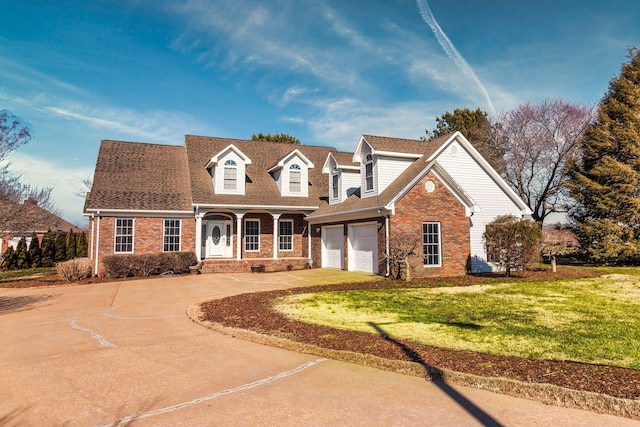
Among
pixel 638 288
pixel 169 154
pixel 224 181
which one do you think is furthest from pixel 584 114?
pixel 169 154

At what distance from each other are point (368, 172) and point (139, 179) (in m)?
12.5

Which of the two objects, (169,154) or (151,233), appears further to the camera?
(169,154)

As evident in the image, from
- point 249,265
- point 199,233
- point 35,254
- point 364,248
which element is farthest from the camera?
point 35,254

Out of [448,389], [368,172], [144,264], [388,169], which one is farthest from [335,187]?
[448,389]

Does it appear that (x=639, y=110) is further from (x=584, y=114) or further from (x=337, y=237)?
(x=337, y=237)

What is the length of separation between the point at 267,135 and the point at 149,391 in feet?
135

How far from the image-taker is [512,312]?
977 cm

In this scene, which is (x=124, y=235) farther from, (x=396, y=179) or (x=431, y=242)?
(x=431, y=242)

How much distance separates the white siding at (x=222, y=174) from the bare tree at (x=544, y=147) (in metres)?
22.0

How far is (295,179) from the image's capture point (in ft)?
80.8

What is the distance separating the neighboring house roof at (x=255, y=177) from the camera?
73.0 ft

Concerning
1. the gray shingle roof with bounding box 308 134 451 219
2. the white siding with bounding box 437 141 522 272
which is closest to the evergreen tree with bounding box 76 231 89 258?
the gray shingle roof with bounding box 308 134 451 219

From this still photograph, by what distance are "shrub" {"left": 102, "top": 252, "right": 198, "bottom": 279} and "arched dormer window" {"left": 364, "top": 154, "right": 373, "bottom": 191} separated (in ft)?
30.9

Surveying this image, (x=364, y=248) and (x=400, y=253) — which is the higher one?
(x=364, y=248)
